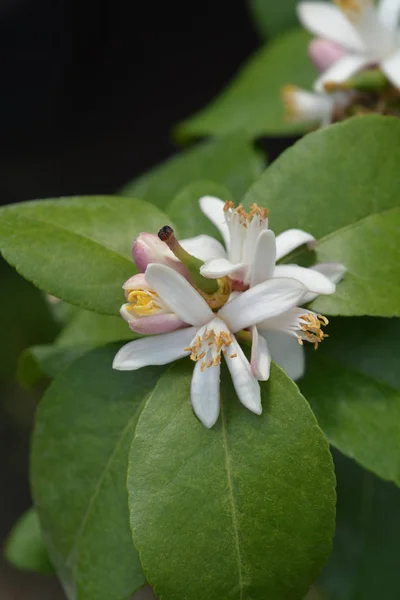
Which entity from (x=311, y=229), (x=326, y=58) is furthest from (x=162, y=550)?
(x=326, y=58)

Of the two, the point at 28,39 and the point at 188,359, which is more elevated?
the point at 28,39

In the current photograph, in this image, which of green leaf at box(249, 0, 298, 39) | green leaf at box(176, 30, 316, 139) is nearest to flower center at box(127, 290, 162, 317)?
green leaf at box(176, 30, 316, 139)

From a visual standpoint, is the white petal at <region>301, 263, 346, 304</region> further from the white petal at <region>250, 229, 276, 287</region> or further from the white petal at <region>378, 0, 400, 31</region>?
the white petal at <region>378, 0, 400, 31</region>

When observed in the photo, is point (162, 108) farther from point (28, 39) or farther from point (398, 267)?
point (398, 267)

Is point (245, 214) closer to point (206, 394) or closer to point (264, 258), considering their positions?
point (264, 258)

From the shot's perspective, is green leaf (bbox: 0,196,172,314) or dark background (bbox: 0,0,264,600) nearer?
green leaf (bbox: 0,196,172,314)

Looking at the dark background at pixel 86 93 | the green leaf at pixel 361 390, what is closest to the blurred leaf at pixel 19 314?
the dark background at pixel 86 93
